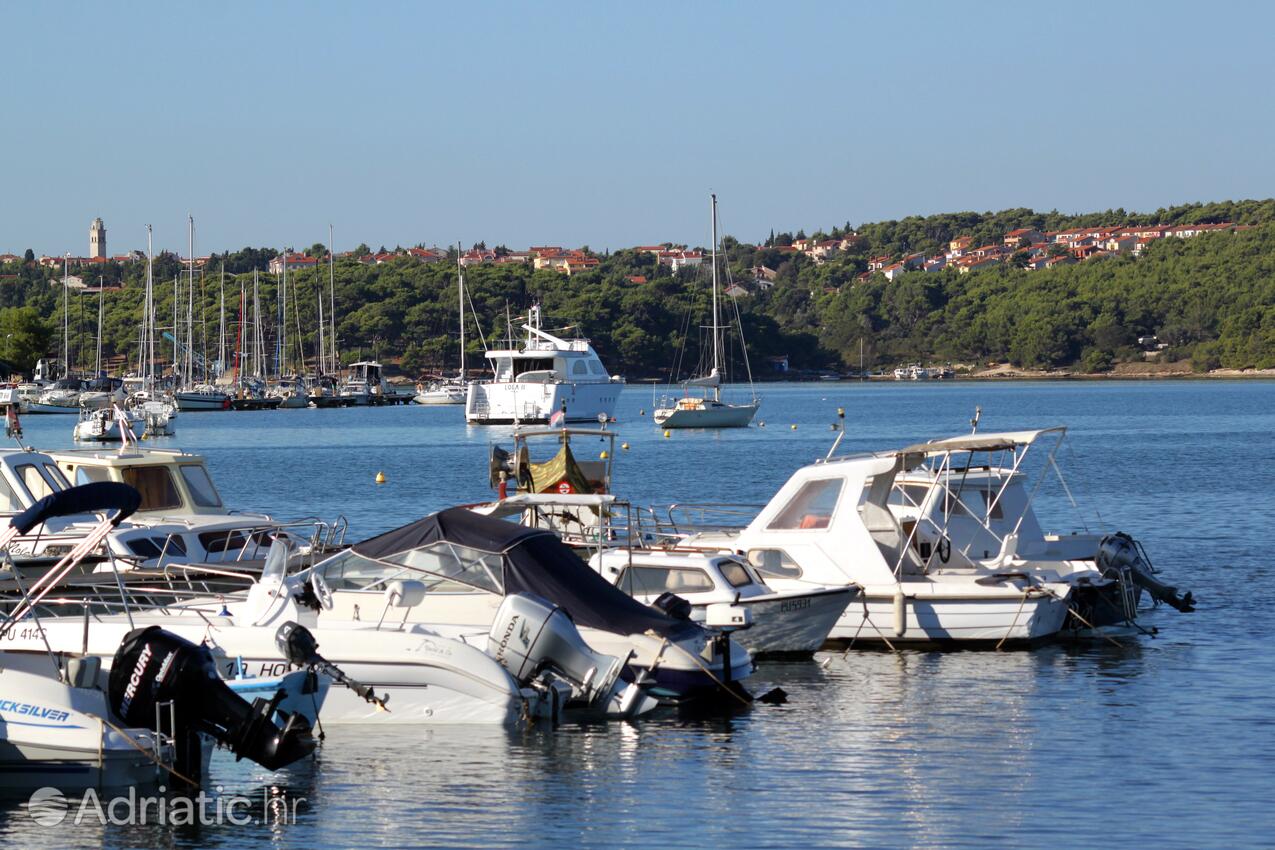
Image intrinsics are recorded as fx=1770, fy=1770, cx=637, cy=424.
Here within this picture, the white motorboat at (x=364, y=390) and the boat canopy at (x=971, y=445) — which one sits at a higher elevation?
the boat canopy at (x=971, y=445)

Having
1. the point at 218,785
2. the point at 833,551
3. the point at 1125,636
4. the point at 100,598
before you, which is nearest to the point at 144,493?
the point at 100,598

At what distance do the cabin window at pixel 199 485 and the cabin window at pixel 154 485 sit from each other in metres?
0.26

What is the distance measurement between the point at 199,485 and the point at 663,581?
981 centimetres

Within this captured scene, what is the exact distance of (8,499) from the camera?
1016 inches

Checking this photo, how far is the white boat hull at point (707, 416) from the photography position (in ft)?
288

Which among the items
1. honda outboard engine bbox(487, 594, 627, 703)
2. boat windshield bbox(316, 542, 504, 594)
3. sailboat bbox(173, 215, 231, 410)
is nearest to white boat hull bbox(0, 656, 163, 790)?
honda outboard engine bbox(487, 594, 627, 703)

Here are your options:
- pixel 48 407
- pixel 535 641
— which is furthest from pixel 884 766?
pixel 48 407

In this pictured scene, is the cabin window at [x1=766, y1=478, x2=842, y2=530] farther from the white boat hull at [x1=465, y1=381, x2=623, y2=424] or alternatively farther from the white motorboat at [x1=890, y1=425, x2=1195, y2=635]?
the white boat hull at [x1=465, y1=381, x2=623, y2=424]

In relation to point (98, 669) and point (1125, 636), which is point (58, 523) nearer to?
point (98, 669)

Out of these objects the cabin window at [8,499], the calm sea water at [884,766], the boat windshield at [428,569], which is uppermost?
the cabin window at [8,499]

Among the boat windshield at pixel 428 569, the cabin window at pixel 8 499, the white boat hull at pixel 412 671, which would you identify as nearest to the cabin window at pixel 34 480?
the cabin window at pixel 8 499

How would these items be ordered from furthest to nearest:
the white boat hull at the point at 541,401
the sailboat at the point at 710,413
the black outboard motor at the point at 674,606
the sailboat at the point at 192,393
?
the sailboat at the point at 192,393 → the white boat hull at the point at 541,401 → the sailboat at the point at 710,413 → the black outboard motor at the point at 674,606

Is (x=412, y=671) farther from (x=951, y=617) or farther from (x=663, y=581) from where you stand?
(x=951, y=617)

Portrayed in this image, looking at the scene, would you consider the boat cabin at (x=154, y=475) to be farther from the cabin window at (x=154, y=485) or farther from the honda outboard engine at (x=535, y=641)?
the honda outboard engine at (x=535, y=641)
